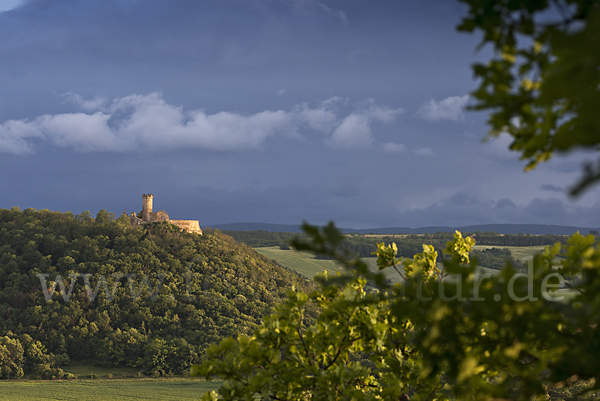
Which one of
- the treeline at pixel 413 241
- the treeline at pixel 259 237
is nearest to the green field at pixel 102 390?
the treeline at pixel 413 241

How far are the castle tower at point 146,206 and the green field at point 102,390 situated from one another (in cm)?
2113

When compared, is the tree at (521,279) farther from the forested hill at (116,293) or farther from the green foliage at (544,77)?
the forested hill at (116,293)

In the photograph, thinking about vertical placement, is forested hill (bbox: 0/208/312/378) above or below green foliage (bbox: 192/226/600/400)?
below

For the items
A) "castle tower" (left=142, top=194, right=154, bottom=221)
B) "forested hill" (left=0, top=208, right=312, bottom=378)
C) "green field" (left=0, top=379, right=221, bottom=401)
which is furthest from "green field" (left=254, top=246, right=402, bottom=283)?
"green field" (left=0, top=379, right=221, bottom=401)

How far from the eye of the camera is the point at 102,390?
48375 millimetres

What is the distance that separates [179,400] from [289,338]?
4697 centimetres

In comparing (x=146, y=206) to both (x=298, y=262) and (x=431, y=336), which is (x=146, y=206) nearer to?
(x=298, y=262)

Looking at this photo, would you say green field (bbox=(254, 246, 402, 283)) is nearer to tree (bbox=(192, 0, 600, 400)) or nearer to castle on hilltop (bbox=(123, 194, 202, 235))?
castle on hilltop (bbox=(123, 194, 202, 235))

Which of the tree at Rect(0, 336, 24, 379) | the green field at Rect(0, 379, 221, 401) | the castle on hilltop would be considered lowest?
the green field at Rect(0, 379, 221, 401)

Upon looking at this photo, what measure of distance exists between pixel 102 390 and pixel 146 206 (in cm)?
2316

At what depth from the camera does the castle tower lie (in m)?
59.6

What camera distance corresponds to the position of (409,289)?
203 centimetres

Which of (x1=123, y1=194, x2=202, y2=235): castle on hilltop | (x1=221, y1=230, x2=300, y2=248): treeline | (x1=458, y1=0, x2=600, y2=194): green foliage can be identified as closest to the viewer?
(x1=458, y1=0, x2=600, y2=194): green foliage

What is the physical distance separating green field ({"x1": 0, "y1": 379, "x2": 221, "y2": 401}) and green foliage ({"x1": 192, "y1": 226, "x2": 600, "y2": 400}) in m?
44.1
